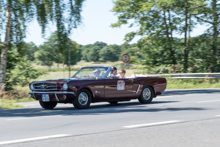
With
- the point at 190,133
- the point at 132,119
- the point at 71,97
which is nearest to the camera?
the point at 190,133

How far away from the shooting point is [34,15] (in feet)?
60.0

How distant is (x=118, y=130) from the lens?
8117 millimetres

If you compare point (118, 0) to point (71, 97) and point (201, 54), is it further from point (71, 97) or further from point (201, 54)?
point (71, 97)

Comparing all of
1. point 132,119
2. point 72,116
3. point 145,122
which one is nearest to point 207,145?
point 145,122

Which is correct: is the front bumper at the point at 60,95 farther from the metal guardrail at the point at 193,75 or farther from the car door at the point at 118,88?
the metal guardrail at the point at 193,75

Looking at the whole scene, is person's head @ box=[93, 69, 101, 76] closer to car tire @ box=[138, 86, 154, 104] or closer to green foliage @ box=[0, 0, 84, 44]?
car tire @ box=[138, 86, 154, 104]

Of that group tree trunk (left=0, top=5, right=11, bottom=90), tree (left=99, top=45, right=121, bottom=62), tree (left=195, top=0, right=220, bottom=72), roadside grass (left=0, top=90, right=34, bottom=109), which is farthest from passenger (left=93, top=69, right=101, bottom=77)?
tree (left=99, top=45, right=121, bottom=62)

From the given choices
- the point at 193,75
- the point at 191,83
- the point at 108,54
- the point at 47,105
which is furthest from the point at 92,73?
the point at 108,54

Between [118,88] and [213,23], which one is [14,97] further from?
[213,23]

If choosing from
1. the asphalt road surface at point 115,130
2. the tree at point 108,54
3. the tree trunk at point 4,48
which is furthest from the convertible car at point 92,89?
the tree at point 108,54

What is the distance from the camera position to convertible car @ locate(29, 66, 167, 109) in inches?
483

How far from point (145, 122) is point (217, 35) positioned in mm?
23872

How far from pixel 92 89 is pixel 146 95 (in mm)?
2820

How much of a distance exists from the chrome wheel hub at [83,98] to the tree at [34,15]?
6559mm
